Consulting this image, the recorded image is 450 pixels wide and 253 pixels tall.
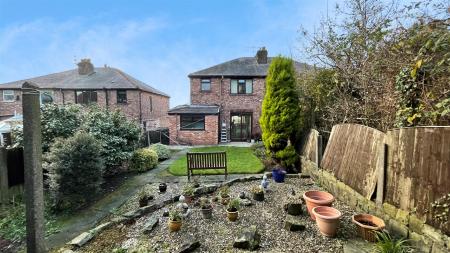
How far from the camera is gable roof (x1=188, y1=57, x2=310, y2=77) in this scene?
1933cm

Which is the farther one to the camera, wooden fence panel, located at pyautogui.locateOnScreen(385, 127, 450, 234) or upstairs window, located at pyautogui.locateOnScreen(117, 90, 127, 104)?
upstairs window, located at pyautogui.locateOnScreen(117, 90, 127, 104)

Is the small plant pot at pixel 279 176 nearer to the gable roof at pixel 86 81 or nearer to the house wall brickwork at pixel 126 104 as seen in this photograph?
the house wall brickwork at pixel 126 104

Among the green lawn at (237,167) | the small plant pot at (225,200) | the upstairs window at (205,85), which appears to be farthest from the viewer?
the upstairs window at (205,85)

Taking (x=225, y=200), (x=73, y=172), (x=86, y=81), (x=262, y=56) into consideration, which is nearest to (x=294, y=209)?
(x=225, y=200)

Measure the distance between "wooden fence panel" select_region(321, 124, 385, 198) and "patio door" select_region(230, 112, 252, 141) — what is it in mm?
13275

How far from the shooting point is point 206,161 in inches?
334

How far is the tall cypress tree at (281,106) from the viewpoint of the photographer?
29.0ft

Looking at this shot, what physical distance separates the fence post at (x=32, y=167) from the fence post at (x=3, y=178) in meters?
3.76

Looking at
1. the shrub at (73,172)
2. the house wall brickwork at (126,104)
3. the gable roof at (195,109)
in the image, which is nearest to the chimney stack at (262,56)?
the gable roof at (195,109)

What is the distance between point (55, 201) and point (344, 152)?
7266mm

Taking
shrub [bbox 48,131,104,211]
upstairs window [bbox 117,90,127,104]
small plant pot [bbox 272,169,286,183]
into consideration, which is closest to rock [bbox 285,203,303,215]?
small plant pot [bbox 272,169,286,183]

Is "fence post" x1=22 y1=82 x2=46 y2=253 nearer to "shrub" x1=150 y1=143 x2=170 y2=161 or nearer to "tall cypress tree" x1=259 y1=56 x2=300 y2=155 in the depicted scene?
"tall cypress tree" x1=259 y1=56 x2=300 y2=155

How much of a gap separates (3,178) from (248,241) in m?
6.17

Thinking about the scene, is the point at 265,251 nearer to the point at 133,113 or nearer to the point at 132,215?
the point at 132,215
